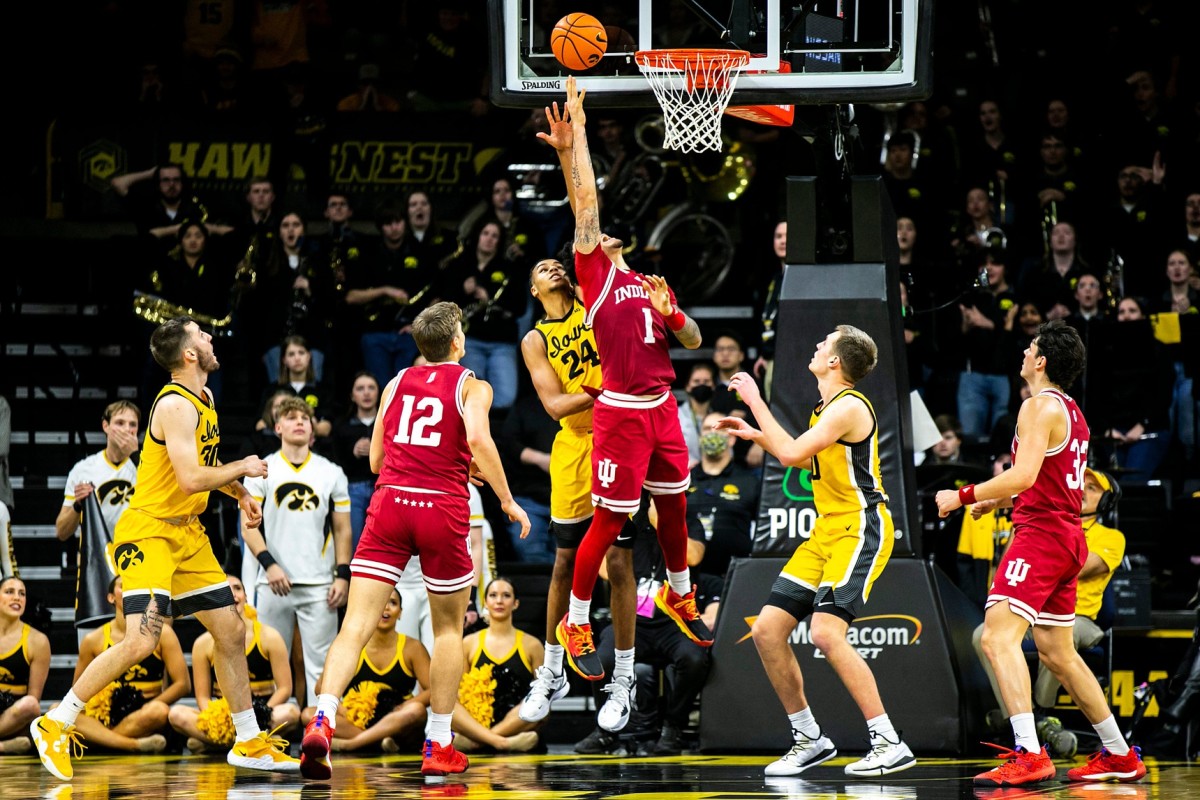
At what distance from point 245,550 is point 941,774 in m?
5.87

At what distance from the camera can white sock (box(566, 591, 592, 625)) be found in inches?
359

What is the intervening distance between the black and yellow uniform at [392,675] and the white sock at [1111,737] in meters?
4.91

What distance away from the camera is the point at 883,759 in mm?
8484

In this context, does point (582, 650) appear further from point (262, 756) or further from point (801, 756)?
point (262, 756)

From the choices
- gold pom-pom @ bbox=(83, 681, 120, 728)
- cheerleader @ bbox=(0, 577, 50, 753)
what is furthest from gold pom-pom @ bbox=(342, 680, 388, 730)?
cheerleader @ bbox=(0, 577, 50, 753)

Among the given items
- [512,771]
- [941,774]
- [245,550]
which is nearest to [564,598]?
[512,771]

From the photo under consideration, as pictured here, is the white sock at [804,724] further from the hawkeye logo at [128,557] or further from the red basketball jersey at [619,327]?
the hawkeye logo at [128,557]

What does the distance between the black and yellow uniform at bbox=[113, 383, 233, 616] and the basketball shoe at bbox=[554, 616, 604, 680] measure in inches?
75.5

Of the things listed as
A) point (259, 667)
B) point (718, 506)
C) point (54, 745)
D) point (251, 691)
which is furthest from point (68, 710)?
point (718, 506)

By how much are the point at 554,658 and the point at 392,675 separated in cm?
208

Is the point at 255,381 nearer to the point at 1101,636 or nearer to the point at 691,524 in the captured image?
the point at 691,524

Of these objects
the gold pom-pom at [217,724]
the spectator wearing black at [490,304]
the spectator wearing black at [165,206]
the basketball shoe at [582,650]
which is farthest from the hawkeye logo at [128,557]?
the spectator wearing black at [165,206]

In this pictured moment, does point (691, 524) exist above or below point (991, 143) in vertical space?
below

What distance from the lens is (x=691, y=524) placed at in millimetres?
11883
